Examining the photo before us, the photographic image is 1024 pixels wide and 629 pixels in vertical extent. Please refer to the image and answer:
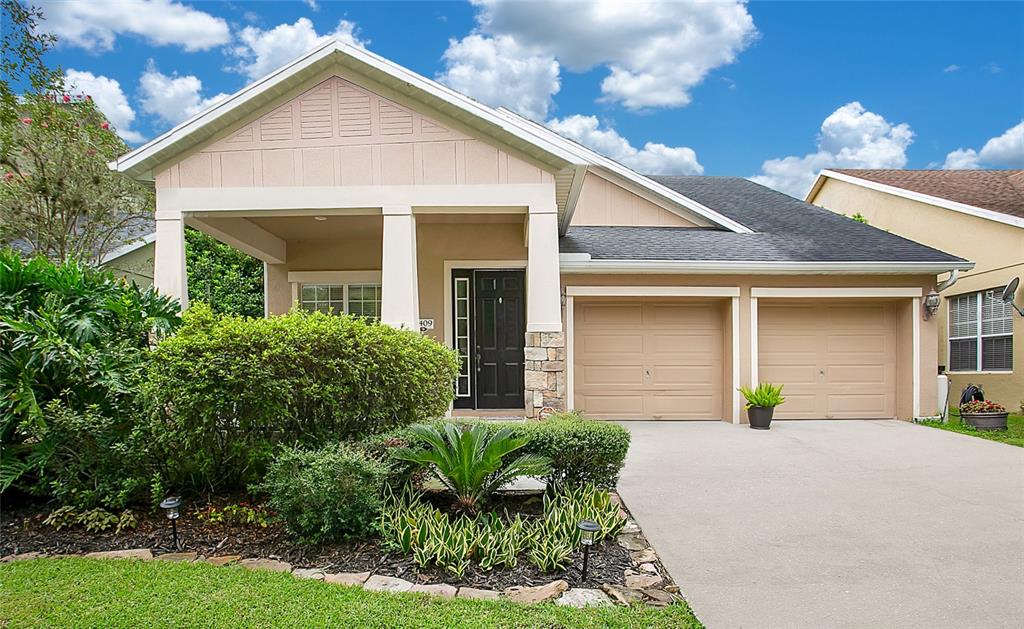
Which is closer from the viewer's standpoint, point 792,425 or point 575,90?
point 792,425

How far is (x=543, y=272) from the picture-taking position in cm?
820

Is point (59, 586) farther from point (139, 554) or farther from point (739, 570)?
point (739, 570)

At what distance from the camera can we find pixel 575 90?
15.5 metres

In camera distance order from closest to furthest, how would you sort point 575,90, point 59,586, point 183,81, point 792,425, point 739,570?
point 59,586 < point 739,570 < point 792,425 < point 183,81 < point 575,90

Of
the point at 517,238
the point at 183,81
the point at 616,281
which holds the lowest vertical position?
the point at 616,281

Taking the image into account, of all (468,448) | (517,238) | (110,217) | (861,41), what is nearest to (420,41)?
(517,238)

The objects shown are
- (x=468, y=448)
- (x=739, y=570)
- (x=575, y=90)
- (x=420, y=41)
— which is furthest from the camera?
(x=575, y=90)

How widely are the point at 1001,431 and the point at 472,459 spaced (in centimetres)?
968

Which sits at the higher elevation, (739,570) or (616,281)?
(616,281)

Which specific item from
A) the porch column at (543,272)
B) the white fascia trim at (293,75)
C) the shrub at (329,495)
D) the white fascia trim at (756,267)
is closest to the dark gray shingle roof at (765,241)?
the white fascia trim at (756,267)

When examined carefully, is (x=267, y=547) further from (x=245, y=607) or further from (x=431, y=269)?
(x=431, y=269)

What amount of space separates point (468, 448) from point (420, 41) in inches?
361

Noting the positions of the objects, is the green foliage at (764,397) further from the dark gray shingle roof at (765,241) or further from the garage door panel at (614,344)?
the dark gray shingle roof at (765,241)

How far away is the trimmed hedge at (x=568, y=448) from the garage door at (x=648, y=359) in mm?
5632
